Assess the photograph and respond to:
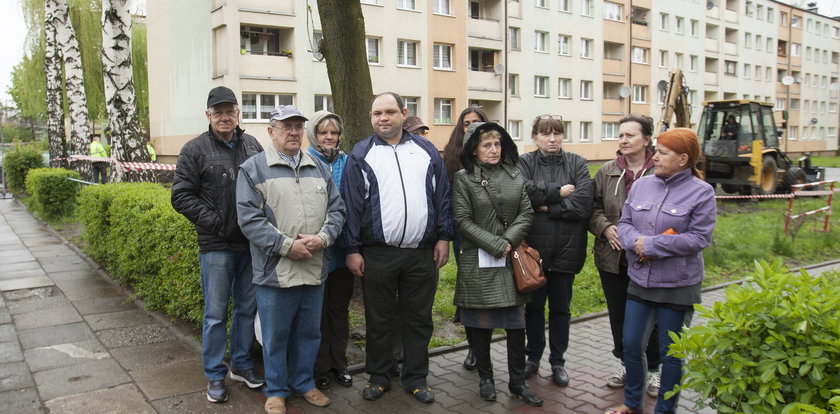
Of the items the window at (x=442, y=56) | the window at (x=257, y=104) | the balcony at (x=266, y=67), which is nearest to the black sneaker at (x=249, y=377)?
the window at (x=257, y=104)

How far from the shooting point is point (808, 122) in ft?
225

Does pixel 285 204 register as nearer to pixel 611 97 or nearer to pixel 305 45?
pixel 305 45

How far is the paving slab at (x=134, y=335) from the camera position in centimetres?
598

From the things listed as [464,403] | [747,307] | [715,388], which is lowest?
[464,403]

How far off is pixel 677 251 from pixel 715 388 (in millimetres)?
1264

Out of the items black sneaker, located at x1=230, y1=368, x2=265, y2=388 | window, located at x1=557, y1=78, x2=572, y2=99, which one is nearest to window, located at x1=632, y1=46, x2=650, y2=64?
window, located at x1=557, y1=78, x2=572, y2=99

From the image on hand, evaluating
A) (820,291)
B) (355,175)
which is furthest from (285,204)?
(820,291)

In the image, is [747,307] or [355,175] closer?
[747,307]

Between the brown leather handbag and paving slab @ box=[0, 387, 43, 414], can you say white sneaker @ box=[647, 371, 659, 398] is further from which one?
paving slab @ box=[0, 387, 43, 414]

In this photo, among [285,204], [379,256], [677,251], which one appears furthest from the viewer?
[379,256]

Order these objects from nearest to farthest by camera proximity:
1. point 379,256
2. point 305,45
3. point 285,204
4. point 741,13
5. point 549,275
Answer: point 285,204
point 379,256
point 549,275
point 305,45
point 741,13

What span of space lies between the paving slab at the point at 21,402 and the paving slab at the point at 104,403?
9cm

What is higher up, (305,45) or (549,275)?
(305,45)

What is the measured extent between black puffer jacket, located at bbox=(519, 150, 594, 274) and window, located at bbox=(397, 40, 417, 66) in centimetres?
2937
